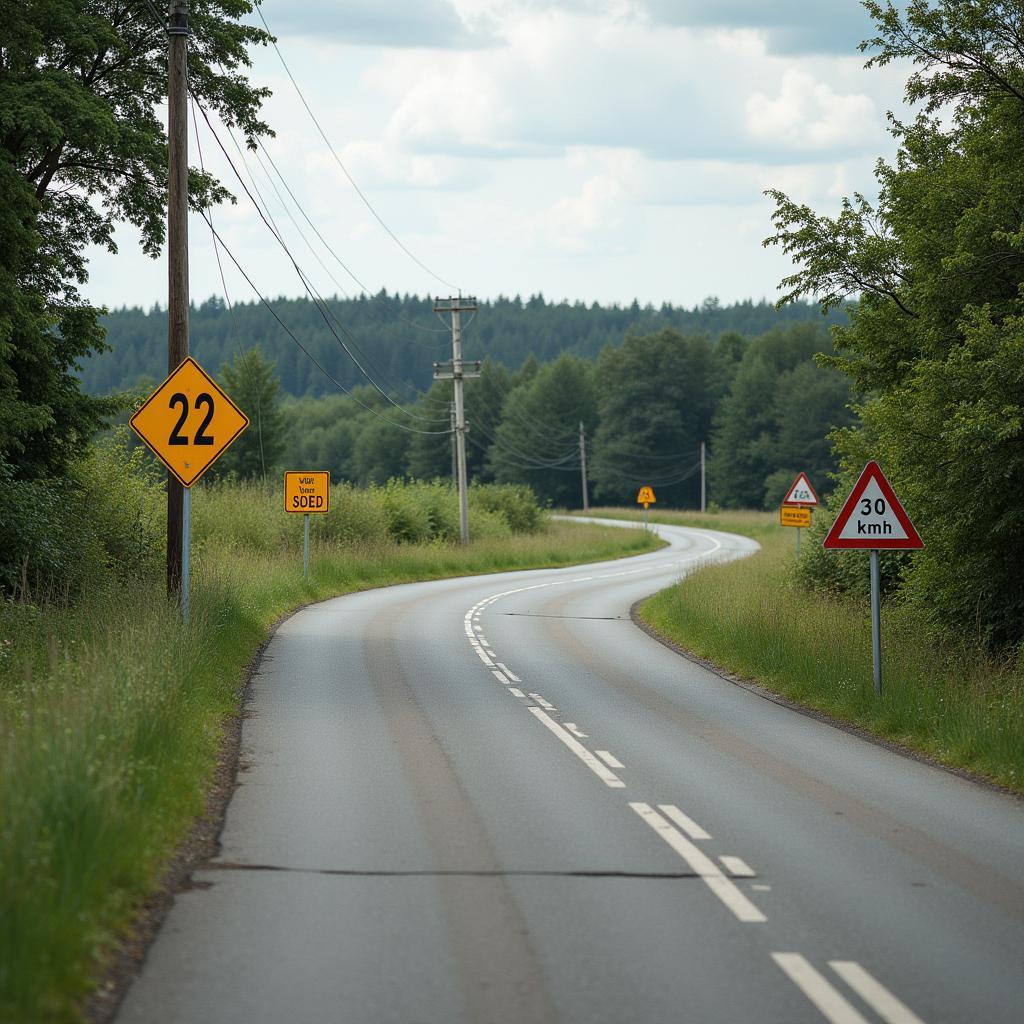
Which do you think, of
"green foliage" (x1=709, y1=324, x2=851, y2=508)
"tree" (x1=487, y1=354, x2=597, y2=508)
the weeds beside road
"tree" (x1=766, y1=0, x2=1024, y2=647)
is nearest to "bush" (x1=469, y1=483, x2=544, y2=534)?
the weeds beside road

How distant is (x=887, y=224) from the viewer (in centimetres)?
1877

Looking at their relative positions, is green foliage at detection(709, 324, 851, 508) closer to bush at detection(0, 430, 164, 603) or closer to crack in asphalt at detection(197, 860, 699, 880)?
bush at detection(0, 430, 164, 603)

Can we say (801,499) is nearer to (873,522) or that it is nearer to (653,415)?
(873,522)

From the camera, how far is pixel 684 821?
30.4 feet

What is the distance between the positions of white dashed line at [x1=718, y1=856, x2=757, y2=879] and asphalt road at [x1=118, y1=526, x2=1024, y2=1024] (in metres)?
0.02

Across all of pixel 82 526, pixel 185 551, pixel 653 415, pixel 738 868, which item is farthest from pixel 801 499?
pixel 653 415

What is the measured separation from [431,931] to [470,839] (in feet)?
6.87

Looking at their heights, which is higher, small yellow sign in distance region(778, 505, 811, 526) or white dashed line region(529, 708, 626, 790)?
small yellow sign in distance region(778, 505, 811, 526)

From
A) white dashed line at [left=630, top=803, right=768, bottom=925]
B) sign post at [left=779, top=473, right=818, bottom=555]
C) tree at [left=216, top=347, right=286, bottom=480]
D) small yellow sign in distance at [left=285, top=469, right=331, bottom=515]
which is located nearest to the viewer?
white dashed line at [left=630, top=803, right=768, bottom=925]

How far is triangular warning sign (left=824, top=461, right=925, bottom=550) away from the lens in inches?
558

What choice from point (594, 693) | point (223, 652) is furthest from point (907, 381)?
point (223, 652)

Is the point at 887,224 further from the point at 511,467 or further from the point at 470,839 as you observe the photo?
the point at 511,467

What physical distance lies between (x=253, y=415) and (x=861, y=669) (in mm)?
94849

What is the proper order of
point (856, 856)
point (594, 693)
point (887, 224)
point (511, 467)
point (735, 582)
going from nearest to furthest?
point (856, 856) < point (594, 693) < point (887, 224) < point (735, 582) < point (511, 467)
